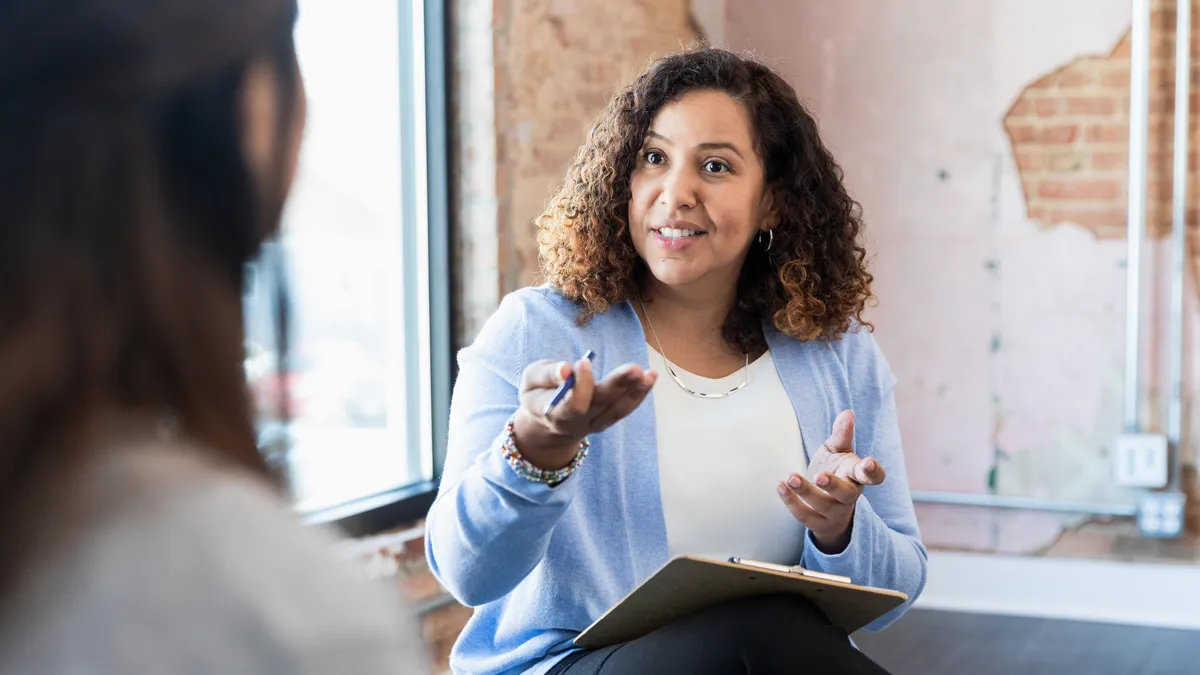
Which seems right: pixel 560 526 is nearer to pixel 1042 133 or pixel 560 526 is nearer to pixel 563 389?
pixel 563 389

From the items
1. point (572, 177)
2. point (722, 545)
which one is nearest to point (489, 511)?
point (722, 545)

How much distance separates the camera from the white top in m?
1.72

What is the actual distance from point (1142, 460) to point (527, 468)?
9.32ft

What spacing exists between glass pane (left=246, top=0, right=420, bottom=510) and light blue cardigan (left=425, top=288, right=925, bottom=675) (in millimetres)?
997

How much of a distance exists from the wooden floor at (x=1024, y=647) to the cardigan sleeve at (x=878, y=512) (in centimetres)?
145

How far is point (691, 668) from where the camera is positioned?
4.72 ft

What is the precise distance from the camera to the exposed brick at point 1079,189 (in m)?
3.66

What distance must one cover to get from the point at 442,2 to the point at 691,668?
7.12 ft

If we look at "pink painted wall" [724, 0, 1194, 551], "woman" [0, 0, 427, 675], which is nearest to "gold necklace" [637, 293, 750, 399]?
"woman" [0, 0, 427, 675]

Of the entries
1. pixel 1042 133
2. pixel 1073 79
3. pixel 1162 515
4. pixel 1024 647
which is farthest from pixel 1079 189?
pixel 1024 647

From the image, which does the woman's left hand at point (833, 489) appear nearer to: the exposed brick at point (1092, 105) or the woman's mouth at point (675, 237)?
the woman's mouth at point (675, 237)

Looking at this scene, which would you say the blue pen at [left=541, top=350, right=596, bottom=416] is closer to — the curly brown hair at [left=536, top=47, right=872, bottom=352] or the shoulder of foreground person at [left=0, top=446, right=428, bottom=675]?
the curly brown hair at [left=536, top=47, right=872, bottom=352]

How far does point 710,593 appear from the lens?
4.77ft

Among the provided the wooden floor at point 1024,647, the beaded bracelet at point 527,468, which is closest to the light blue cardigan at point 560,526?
the beaded bracelet at point 527,468
